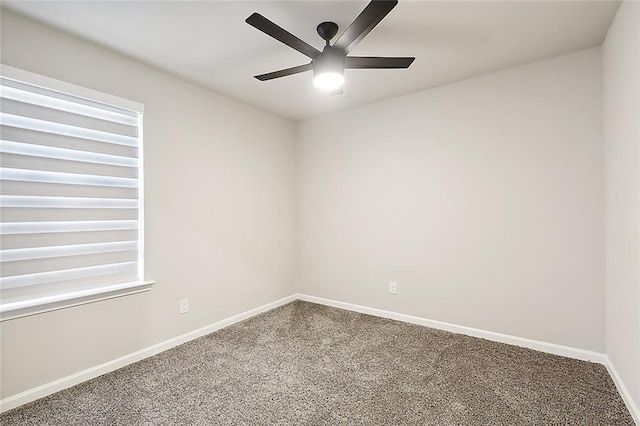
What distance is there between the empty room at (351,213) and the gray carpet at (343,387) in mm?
18

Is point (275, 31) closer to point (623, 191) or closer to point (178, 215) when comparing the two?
point (178, 215)

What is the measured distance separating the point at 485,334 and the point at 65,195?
3.50 m

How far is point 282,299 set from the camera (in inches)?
154

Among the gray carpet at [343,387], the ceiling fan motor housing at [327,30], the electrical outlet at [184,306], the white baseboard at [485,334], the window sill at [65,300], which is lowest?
the gray carpet at [343,387]

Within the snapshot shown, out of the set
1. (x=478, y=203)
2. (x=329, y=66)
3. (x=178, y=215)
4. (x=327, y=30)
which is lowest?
(x=178, y=215)

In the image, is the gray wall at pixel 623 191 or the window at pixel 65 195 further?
the window at pixel 65 195

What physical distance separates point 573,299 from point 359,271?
191 cm

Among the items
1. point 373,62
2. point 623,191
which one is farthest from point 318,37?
point 623,191

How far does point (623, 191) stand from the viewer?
1.89 m

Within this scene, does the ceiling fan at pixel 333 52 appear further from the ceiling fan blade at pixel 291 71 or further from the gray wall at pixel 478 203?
the gray wall at pixel 478 203

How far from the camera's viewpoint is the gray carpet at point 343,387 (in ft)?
5.87

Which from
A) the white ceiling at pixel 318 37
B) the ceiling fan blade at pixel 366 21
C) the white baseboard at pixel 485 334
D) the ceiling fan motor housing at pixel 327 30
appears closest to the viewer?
the ceiling fan blade at pixel 366 21

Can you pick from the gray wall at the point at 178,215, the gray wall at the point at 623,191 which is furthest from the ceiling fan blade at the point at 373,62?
the gray wall at the point at 178,215

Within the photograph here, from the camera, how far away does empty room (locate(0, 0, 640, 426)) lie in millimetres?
1876
